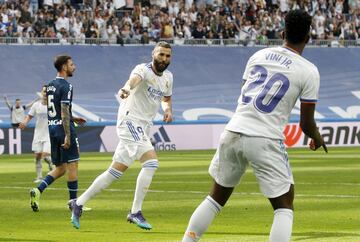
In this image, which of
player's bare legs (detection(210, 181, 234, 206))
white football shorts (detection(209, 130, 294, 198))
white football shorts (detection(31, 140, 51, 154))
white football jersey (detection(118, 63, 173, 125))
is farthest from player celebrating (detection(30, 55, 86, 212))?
white football shorts (detection(31, 140, 51, 154))

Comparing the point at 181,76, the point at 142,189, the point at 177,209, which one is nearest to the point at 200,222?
the point at 142,189

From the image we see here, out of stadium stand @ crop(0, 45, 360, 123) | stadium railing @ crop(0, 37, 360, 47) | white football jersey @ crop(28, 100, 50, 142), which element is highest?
white football jersey @ crop(28, 100, 50, 142)

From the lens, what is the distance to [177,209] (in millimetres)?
17500

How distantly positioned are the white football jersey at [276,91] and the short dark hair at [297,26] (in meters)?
0.13

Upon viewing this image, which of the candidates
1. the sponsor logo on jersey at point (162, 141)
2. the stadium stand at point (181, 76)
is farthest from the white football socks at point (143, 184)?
the stadium stand at point (181, 76)

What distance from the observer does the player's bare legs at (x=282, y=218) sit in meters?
9.23

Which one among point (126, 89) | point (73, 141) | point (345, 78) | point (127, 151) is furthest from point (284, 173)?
point (345, 78)

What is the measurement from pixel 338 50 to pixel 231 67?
6266 mm

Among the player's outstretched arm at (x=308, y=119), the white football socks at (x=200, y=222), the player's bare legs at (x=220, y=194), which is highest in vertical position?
the player's outstretched arm at (x=308, y=119)

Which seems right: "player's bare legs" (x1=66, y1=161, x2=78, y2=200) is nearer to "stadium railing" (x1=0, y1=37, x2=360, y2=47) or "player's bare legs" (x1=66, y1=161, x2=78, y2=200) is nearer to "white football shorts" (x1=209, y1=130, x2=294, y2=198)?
"white football shorts" (x1=209, y1=130, x2=294, y2=198)

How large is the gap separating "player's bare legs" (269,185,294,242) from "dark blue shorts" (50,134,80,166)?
7578 millimetres

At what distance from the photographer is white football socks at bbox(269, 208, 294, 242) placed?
9.23 metres

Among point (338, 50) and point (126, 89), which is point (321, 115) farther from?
point (126, 89)

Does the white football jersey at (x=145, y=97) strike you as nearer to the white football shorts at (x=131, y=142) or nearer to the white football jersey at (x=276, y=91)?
the white football shorts at (x=131, y=142)
